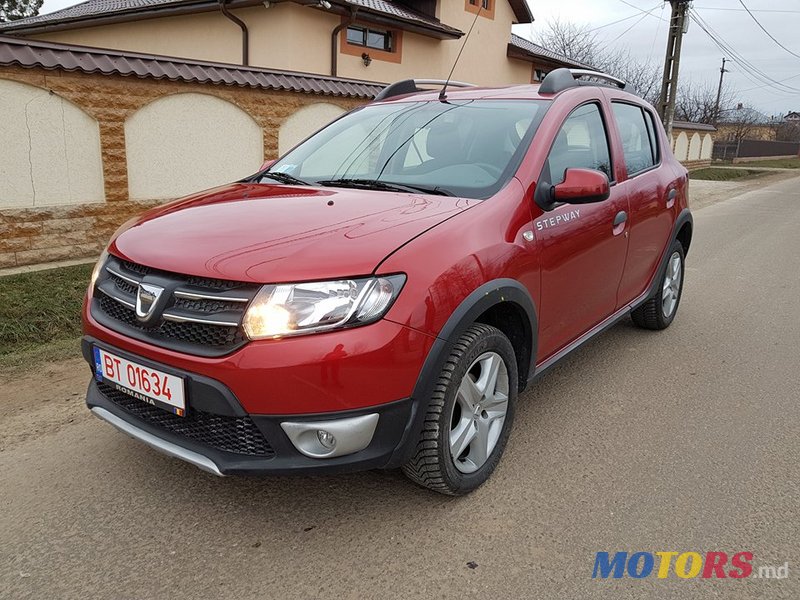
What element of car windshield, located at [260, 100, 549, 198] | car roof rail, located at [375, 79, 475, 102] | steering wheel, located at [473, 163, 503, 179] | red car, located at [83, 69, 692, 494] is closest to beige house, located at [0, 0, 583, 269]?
car roof rail, located at [375, 79, 475, 102]

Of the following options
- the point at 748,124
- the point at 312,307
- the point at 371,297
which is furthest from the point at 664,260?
the point at 748,124

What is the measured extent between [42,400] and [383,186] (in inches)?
93.2

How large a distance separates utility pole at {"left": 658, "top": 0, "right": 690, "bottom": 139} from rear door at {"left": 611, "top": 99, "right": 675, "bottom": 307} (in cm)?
1648

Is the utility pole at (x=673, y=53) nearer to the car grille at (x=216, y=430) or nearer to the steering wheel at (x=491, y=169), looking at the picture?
the steering wheel at (x=491, y=169)

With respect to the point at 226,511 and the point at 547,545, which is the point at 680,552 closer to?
the point at 547,545

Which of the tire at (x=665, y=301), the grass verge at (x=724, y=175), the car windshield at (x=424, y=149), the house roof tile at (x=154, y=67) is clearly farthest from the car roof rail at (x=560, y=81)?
the grass verge at (x=724, y=175)

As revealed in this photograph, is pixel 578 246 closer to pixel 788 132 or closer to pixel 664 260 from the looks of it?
pixel 664 260

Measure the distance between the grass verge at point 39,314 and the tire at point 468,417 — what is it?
3.09 m

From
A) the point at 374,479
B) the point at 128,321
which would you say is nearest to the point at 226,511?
the point at 374,479

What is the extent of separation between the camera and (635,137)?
434 cm

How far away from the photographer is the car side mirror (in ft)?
9.50

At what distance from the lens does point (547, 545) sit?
2.42 m

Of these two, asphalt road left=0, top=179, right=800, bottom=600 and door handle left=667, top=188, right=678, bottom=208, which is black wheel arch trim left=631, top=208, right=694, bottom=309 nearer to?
door handle left=667, top=188, right=678, bottom=208

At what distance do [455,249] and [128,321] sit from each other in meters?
1.30
